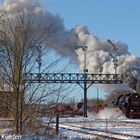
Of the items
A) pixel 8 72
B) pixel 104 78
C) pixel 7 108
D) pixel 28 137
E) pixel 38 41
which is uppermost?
pixel 104 78

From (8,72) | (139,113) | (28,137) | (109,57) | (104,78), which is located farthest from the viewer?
(104,78)

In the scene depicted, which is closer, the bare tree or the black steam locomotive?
the bare tree

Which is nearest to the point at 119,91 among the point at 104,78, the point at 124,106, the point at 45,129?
the point at 104,78

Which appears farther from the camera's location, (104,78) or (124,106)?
(104,78)

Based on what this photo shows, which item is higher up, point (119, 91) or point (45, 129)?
point (119, 91)

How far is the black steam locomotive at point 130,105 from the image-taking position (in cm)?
5125

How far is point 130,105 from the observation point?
5128 centimetres

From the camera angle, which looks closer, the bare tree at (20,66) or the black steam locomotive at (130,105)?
the bare tree at (20,66)

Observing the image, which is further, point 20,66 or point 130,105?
point 130,105

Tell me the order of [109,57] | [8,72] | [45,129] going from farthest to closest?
[109,57]
[45,129]
[8,72]

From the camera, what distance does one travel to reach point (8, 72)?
1908cm

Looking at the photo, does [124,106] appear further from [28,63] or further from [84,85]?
[28,63]

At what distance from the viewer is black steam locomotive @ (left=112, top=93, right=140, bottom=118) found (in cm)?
5125

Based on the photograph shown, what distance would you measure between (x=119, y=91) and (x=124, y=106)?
51.4 feet
